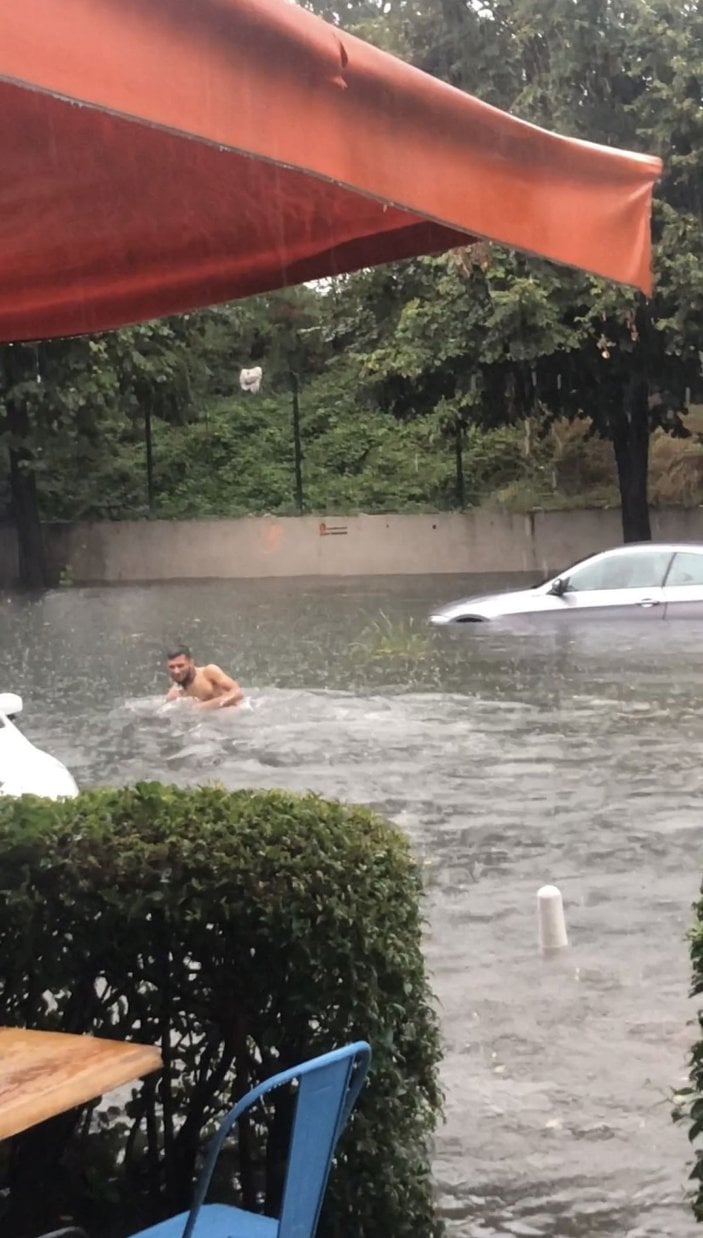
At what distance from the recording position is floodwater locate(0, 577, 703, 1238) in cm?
407

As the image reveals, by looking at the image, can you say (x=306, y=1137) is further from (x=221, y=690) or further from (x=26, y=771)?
(x=221, y=690)

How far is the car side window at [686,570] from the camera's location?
16312 millimetres

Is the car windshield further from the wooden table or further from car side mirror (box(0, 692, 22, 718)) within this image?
the wooden table

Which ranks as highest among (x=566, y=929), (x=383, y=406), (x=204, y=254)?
(x=383, y=406)

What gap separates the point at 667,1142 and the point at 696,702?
31.2ft

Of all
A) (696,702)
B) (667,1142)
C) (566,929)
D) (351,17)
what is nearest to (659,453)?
(351,17)

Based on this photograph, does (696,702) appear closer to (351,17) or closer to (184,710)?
(184,710)

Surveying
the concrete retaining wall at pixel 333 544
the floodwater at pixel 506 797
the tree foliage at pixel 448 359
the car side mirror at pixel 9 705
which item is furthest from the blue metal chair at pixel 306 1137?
the concrete retaining wall at pixel 333 544

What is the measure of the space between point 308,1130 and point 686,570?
14.4 meters

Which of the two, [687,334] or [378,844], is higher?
[687,334]

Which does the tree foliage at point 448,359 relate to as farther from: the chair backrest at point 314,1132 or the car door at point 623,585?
the chair backrest at point 314,1132

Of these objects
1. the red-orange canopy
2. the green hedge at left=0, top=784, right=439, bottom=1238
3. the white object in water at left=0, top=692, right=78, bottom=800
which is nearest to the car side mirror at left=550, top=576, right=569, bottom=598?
the white object in water at left=0, top=692, right=78, bottom=800

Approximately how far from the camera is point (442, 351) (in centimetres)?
2562

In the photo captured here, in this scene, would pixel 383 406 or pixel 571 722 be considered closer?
pixel 571 722
